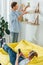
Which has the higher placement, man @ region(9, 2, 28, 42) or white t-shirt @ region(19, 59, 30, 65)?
man @ region(9, 2, 28, 42)

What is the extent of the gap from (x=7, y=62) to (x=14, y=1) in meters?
2.10

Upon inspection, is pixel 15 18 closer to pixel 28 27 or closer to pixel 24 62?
pixel 28 27

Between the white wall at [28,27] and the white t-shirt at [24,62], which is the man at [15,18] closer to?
the white wall at [28,27]

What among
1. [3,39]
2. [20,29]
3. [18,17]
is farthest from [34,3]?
[3,39]

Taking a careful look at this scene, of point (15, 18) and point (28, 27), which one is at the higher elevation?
point (15, 18)

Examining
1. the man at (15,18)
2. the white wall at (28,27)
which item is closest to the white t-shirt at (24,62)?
the white wall at (28,27)

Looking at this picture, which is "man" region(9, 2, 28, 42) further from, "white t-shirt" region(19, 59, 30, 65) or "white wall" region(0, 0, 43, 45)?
"white t-shirt" region(19, 59, 30, 65)

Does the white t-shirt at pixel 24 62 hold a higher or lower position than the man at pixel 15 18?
lower

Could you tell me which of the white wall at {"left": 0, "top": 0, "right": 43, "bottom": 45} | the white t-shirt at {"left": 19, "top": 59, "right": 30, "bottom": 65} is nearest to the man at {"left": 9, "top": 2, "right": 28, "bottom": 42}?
the white wall at {"left": 0, "top": 0, "right": 43, "bottom": 45}

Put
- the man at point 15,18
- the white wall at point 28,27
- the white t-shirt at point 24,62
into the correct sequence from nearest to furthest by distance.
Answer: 1. the white t-shirt at point 24,62
2. the white wall at point 28,27
3. the man at point 15,18

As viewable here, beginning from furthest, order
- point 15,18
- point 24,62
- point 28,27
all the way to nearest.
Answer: point 28,27 < point 15,18 < point 24,62

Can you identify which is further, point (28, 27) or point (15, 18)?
point (28, 27)

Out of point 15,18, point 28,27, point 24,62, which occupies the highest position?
point 15,18

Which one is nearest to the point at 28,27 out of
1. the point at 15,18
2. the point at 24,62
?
the point at 15,18
